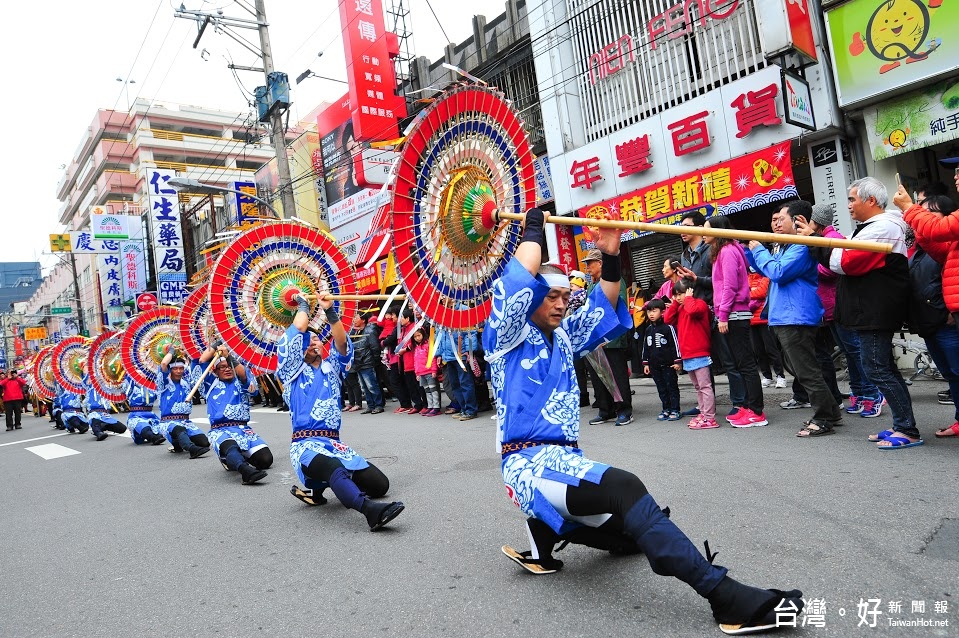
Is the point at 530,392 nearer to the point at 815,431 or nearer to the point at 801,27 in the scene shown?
the point at 815,431

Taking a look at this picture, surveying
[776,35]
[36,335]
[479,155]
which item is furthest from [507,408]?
[36,335]

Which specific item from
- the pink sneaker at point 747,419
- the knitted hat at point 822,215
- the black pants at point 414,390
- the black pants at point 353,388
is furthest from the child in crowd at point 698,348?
the black pants at point 353,388

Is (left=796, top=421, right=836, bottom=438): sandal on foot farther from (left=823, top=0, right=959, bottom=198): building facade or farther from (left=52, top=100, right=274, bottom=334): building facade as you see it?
(left=52, top=100, right=274, bottom=334): building facade

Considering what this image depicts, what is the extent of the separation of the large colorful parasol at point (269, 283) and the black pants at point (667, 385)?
3.41 meters

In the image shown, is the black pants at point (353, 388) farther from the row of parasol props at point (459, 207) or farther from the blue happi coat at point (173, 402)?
the row of parasol props at point (459, 207)

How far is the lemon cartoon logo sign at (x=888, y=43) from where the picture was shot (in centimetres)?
780

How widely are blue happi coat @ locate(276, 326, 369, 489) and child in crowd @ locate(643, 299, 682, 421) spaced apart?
358cm

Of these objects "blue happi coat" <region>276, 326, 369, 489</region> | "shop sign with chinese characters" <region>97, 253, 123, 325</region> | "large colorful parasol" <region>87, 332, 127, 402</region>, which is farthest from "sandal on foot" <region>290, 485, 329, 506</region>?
"shop sign with chinese characters" <region>97, 253, 123, 325</region>

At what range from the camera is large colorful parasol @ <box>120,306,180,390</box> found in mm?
10414

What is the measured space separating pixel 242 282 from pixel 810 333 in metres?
4.66

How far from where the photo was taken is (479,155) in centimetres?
315

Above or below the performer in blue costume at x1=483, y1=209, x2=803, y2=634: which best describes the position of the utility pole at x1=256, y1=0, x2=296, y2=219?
above

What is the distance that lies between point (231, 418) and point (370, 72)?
11404 mm

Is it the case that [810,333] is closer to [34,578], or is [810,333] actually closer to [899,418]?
[899,418]
